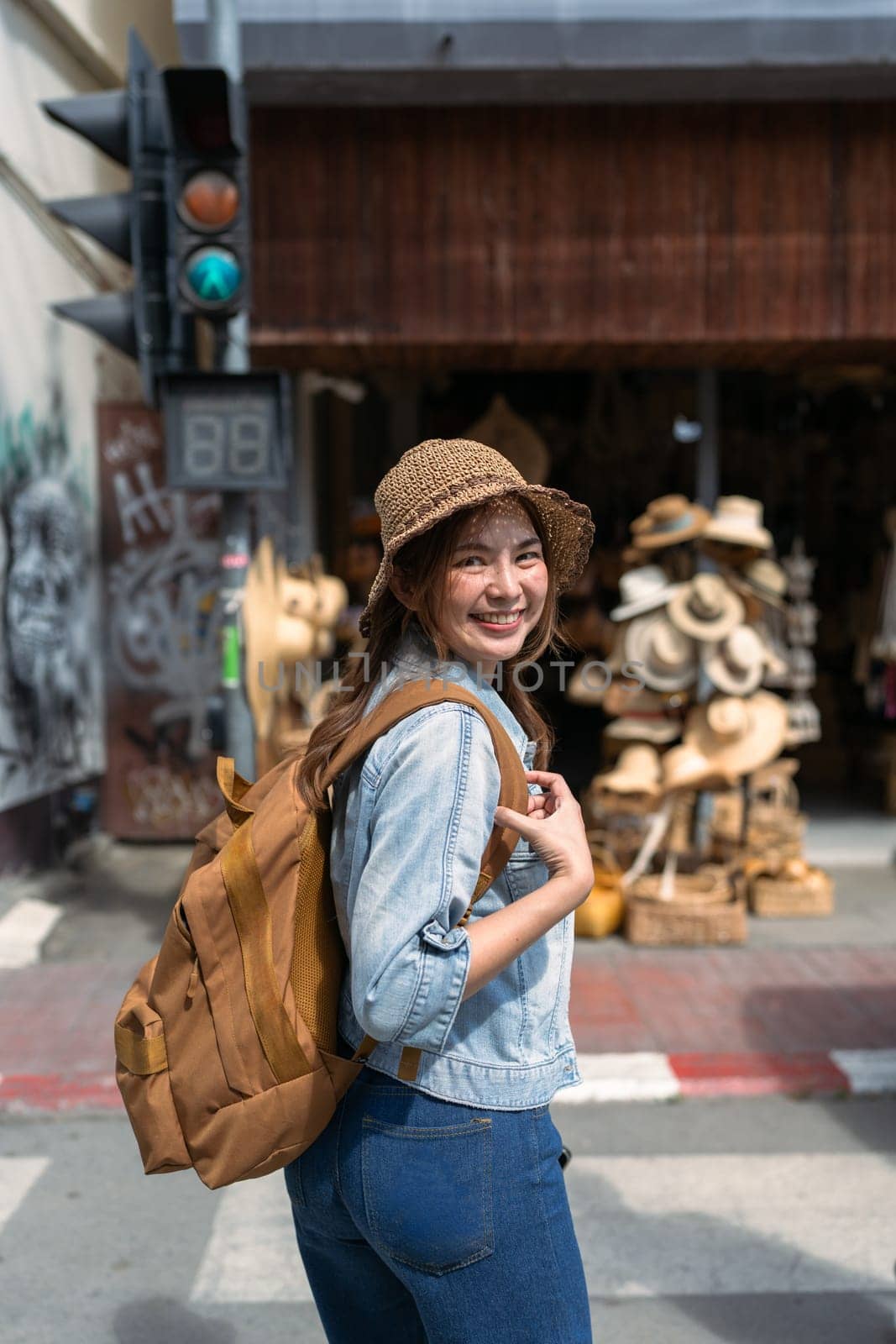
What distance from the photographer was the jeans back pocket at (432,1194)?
1619mm

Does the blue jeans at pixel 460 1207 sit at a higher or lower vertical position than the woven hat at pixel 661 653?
lower

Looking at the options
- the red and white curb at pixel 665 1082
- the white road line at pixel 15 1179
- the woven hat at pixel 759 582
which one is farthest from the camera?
the woven hat at pixel 759 582

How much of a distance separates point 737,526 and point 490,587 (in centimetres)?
432

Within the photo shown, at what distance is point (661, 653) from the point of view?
5824mm

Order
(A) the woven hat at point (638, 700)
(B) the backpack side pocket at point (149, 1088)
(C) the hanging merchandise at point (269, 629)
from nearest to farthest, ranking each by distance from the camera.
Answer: (B) the backpack side pocket at point (149, 1088), (C) the hanging merchandise at point (269, 629), (A) the woven hat at point (638, 700)

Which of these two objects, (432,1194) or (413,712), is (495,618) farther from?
(432,1194)

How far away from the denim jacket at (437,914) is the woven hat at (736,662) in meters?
4.12

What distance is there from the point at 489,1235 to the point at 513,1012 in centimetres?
29

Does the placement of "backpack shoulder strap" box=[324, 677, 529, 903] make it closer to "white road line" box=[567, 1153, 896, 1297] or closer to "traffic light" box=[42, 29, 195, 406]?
"white road line" box=[567, 1153, 896, 1297]

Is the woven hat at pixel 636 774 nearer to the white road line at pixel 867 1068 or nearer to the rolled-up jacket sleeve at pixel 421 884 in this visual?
the white road line at pixel 867 1068

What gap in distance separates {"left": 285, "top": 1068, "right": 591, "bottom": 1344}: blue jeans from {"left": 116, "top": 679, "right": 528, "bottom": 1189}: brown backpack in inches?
2.3

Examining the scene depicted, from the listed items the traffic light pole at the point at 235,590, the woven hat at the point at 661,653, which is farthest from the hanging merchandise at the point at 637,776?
the traffic light pole at the point at 235,590

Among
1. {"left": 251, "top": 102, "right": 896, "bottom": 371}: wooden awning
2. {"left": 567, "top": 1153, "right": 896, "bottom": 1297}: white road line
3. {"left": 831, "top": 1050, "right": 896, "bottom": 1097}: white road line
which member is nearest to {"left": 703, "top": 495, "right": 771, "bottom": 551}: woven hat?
{"left": 251, "top": 102, "right": 896, "bottom": 371}: wooden awning

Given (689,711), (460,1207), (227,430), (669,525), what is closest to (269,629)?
(227,430)
